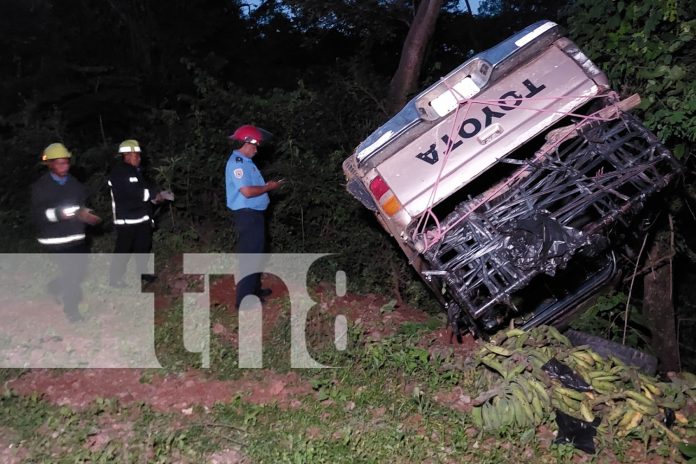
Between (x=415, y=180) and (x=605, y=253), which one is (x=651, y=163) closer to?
(x=605, y=253)

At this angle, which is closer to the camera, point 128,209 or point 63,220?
point 63,220

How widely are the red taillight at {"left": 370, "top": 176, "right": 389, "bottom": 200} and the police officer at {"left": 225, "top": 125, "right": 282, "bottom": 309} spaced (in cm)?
158

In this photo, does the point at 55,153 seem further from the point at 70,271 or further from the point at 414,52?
the point at 414,52

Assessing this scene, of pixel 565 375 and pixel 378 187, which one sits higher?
pixel 378 187

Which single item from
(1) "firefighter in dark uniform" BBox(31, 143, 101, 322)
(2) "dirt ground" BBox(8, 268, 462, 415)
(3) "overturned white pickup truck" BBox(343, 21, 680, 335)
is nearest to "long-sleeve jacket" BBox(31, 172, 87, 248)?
(1) "firefighter in dark uniform" BBox(31, 143, 101, 322)

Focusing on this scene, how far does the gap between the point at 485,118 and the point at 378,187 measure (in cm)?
92

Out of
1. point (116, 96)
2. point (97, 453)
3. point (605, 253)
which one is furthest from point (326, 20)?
point (97, 453)

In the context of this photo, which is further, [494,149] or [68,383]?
[68,383]

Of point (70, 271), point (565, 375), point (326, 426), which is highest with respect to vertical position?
point (70, 271)

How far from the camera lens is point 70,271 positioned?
6047 mm

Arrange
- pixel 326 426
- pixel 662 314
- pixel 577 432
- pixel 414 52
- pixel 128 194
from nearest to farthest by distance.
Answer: pixel 577 432 → pixel 326 426 → pixel 662 314 → pixel 128 194 → pixel 414 52

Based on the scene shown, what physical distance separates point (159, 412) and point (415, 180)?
2537 mm

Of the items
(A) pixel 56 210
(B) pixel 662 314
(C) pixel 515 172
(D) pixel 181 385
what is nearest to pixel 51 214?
(A) pixel 56 210

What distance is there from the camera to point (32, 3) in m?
13.2
